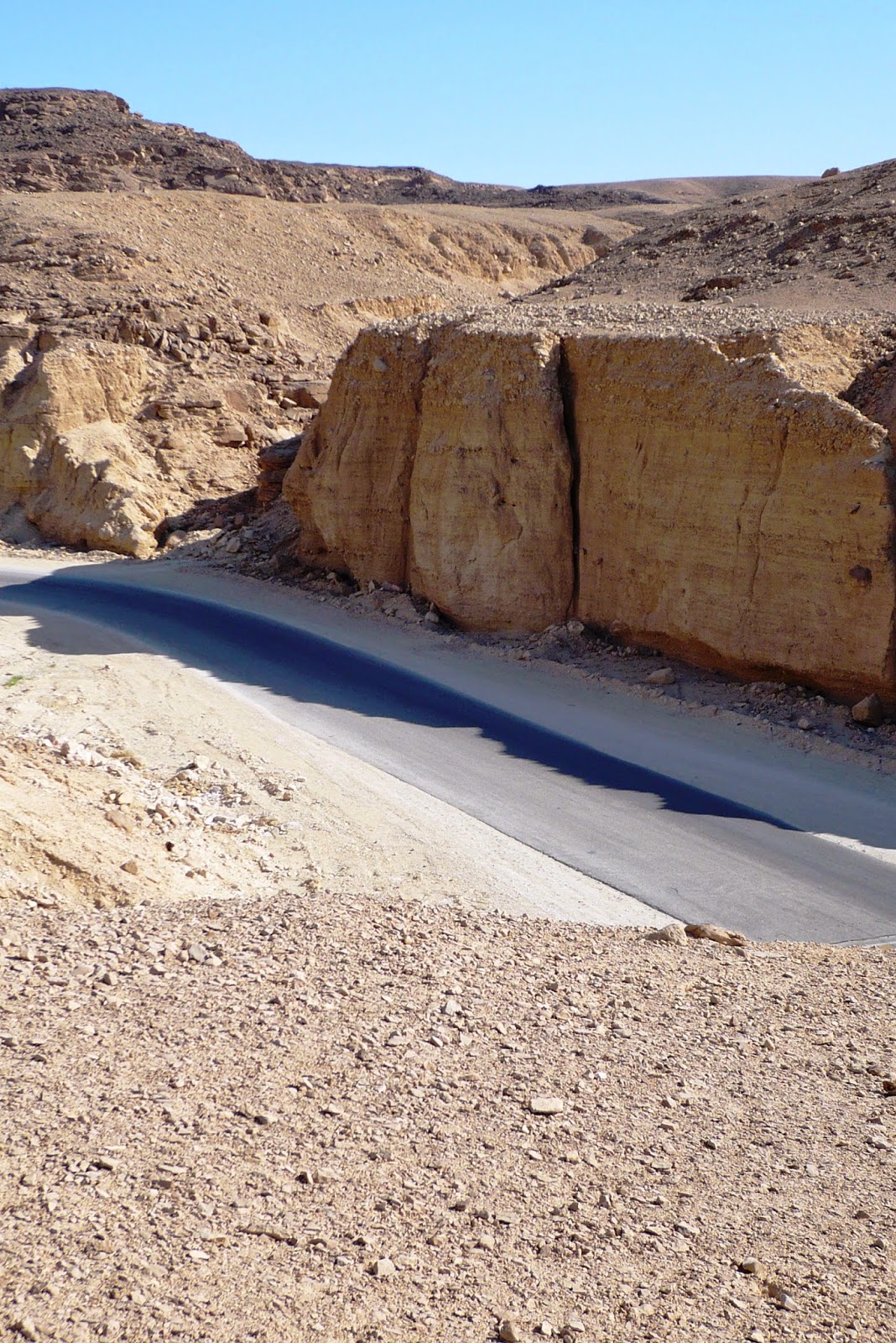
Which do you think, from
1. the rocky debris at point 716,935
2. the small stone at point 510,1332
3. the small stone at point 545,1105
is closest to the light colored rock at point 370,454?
the rocky debris at point 716,935

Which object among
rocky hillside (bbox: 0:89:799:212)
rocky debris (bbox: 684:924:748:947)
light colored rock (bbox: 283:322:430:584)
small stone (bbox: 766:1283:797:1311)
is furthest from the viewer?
rocky hillside (bbox: 0:89:799:212)

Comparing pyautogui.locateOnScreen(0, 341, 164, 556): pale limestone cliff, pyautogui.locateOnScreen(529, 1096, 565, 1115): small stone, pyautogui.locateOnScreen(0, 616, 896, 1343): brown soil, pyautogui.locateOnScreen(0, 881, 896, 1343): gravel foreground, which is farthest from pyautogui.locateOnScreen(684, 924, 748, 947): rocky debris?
pyautogui.locateOnScreen(0, 341, 164, 556): pale limestone cliff

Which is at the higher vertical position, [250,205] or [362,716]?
[250,205]

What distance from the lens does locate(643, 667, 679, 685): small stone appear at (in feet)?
45.5

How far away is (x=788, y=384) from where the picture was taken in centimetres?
1247

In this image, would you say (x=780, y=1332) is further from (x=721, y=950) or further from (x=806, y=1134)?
(x=721, y=950)

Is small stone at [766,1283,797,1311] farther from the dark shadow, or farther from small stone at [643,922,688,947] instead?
the dark shadow

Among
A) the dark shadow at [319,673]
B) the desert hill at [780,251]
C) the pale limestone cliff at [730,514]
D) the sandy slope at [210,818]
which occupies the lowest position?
the sandy slope at [210,818]

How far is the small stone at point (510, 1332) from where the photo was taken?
11.2ft

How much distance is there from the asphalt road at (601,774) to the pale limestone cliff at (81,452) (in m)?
7.13

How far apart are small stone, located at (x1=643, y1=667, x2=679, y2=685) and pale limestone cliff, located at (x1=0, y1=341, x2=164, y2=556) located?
1337 centimetres

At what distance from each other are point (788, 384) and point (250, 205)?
3524 cm

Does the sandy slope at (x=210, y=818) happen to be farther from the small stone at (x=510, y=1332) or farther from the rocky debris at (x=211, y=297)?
the rocky debris at (x=211, y=297)

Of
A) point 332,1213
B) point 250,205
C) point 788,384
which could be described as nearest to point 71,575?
point 788,384
